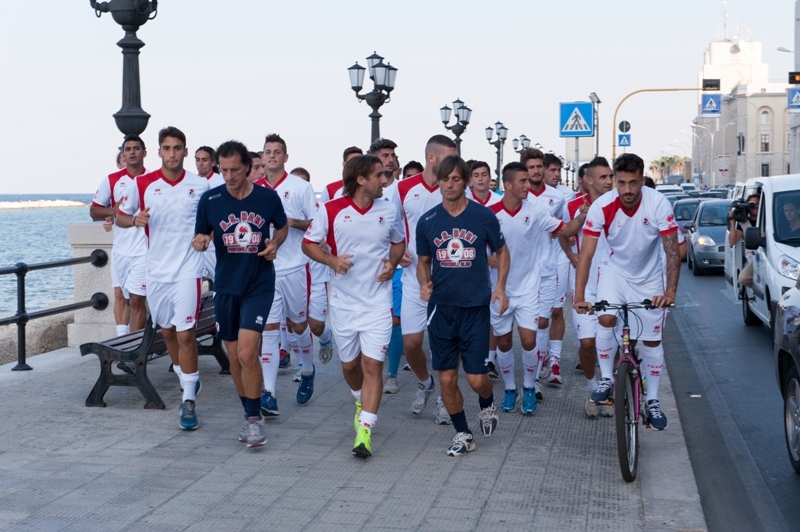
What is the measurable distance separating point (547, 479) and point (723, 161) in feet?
511

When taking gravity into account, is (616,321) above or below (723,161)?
below

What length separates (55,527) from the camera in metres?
5.68

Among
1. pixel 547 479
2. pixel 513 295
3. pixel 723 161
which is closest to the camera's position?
pixel 547 479

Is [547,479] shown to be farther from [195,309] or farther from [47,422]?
[47,422]

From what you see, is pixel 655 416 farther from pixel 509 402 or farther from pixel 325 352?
pixel 325 352

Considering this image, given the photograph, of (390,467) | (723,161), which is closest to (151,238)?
(390,467)

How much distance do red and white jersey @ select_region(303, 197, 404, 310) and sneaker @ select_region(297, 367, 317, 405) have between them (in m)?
1.74

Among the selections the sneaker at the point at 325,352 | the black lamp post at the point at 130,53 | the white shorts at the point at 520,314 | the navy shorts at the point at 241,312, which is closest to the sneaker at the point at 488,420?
the white shorts at the point at 520,314

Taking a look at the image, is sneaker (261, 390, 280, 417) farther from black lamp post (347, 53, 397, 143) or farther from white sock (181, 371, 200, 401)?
black lamp post (347, 53, 397, 143)

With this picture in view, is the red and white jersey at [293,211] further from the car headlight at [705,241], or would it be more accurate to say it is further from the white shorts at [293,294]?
the car headlight at [705,241]

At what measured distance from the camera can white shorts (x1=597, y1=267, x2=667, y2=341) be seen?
7.57 meters

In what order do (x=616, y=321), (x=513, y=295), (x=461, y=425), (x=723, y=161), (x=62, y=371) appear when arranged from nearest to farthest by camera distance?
(x=461, y=425), (x=616, y=321), (x=513, y=295), (x=62, y=371), (x=723, y=161)

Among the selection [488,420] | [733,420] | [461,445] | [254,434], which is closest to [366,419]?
[461,445]

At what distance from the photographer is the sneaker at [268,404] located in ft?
27.3
